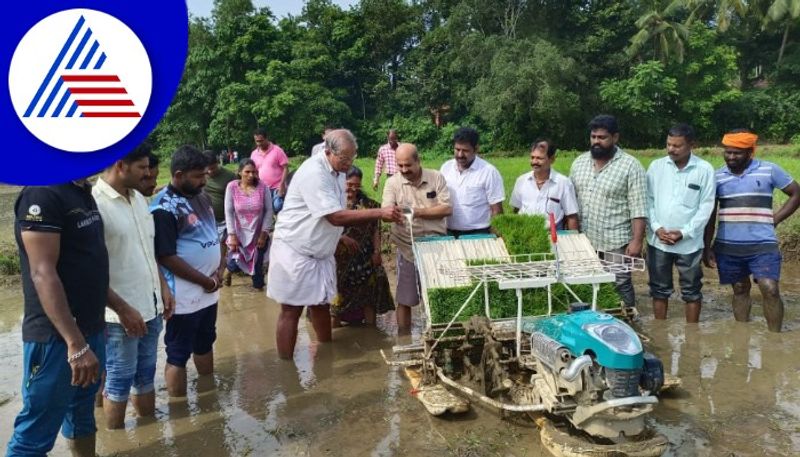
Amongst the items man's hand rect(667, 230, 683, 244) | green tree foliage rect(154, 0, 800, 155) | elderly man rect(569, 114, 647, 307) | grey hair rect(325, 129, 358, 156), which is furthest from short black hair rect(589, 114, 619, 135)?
green tree foliage rect(154, 0, 800, 155)

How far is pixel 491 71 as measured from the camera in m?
30.7

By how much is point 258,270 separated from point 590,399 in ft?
17.5

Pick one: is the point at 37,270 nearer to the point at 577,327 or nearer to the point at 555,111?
the point at 577,327

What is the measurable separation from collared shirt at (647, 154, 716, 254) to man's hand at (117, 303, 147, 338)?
4.46 m

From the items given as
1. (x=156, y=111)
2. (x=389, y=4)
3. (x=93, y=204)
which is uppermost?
(x=389, y=4)

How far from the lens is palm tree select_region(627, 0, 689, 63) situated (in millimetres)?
29891

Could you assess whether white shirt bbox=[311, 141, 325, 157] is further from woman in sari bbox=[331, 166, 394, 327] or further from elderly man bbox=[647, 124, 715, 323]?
elderly man bbox=[647, 124, 715, 323]

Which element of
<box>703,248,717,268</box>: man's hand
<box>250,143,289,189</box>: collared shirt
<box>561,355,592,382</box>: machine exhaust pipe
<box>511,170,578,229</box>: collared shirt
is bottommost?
<box>703,248,717,268</box>: man's hand

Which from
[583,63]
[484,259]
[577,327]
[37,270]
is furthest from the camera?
[583,63]

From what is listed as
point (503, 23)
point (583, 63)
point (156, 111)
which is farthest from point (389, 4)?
point (156, 111)

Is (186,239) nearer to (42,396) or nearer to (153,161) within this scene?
(153,161)

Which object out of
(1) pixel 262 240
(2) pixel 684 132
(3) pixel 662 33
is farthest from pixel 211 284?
(3) pixel 662 33

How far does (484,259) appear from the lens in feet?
14.6

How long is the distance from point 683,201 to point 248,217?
15.7 feet
